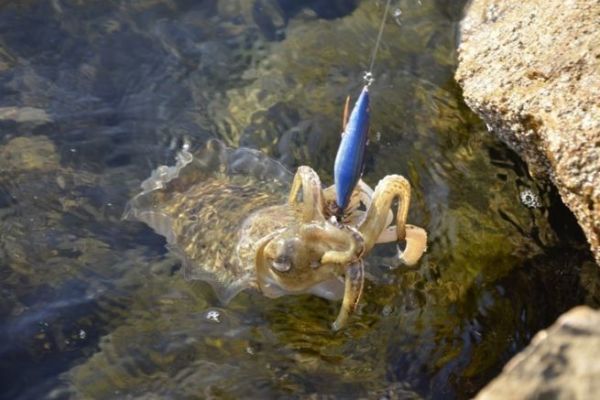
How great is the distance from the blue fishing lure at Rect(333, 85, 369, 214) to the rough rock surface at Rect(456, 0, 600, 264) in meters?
1.06

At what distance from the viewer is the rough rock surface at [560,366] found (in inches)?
68.7

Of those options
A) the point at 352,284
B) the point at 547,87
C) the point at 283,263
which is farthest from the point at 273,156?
the point at 547,87

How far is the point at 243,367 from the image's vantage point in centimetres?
395

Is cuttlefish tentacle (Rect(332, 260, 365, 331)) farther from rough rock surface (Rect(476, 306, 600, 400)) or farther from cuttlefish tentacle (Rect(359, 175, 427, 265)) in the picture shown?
rough rock surface (Rect(476, 306, 600, 400))

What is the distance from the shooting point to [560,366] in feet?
5.87

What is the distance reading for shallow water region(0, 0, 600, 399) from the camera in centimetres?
397

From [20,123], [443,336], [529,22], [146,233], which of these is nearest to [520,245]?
[443,336]

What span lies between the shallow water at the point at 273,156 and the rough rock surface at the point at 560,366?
2051 mm

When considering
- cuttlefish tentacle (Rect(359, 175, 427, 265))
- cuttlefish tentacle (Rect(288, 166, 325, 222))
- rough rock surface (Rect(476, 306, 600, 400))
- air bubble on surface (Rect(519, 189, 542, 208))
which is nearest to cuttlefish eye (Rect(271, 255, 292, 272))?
cuttlefish tentacle (Rect(288, 166, 325, 222))

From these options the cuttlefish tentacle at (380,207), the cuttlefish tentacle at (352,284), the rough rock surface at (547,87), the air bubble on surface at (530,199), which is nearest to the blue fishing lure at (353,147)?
the cuttlefish tentacle at (380,207)

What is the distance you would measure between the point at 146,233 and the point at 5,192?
0.83m

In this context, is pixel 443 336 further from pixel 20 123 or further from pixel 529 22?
pixel 20 123

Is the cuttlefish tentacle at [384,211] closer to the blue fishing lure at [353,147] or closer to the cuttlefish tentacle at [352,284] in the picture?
the cuttlefish tentacle at [352,284]

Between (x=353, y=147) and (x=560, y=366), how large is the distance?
1.37 metres
